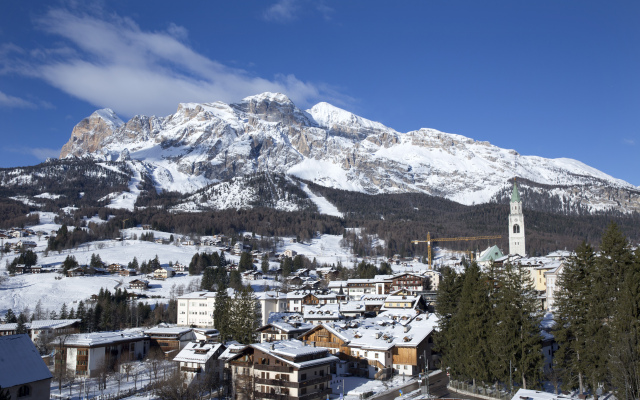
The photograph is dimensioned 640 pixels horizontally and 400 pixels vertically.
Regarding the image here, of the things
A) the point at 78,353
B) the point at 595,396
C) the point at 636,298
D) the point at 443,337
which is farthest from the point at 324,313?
the point at 636,298

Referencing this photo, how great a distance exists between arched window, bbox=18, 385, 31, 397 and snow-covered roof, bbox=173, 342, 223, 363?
1749 centimetres

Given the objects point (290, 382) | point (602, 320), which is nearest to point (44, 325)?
point (290, 382)

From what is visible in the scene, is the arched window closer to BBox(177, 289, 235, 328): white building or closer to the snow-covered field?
BBox(177, 289, 235, 328): white building

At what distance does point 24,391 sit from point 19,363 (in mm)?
1673

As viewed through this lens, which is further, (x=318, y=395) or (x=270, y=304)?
(x=270, y=304)

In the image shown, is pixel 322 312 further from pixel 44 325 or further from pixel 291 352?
pixel 44 325

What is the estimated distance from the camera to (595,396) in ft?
106

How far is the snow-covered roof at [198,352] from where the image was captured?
47562 millimetres

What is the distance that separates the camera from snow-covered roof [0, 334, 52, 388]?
30234 millimetres

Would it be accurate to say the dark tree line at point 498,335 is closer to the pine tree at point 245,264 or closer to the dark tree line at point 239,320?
the dark tree line at point 239,320

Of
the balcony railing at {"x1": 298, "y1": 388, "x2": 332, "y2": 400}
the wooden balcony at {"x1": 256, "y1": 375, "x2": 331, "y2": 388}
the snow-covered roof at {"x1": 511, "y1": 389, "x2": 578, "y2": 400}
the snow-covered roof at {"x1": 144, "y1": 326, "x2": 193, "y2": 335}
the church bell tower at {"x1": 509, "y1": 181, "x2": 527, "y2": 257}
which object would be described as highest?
the church bell tower at {"x1": 509, "y1": 181, "x2": 527, "y2": 257}

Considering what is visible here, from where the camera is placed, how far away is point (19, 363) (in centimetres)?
3138

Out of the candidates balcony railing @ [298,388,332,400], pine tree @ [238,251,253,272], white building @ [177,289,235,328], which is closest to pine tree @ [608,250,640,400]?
balcony railing @ [298,388,332,400]

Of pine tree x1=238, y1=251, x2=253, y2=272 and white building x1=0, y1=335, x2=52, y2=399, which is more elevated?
pine tree x1=238, y1=251, x2=253, y2=272
